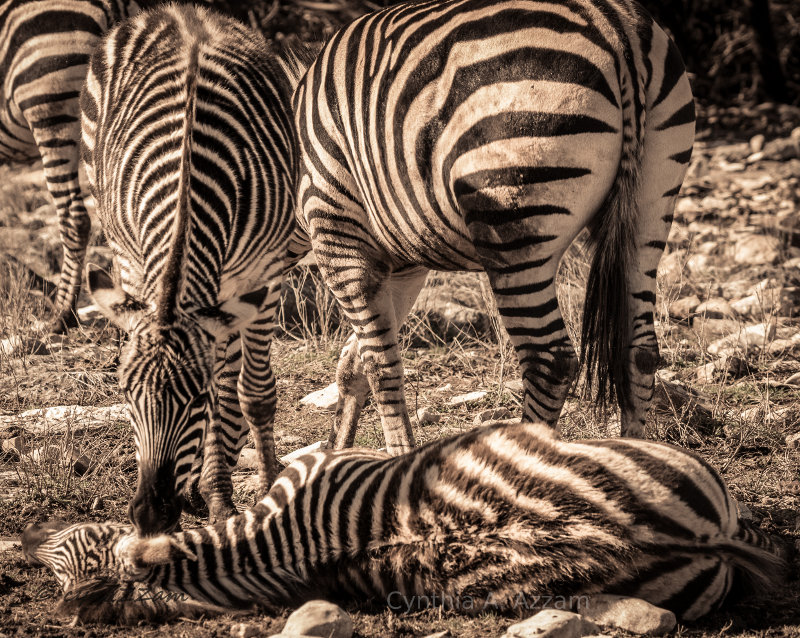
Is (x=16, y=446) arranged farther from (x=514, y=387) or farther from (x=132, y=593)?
(x=514, y=387)

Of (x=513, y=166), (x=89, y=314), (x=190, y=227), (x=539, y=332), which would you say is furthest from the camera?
(x=89, y=314)

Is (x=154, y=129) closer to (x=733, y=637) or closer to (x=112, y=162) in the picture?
(x=112, y=162)

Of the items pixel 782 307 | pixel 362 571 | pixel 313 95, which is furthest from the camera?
pixel 782 307

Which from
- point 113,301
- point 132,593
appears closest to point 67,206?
point 113,301

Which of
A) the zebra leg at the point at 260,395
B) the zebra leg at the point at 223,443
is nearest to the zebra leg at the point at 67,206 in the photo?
the zebra leg at the point at 223,443

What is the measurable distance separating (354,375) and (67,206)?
150 inches

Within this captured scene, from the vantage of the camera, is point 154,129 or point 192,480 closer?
point 192,480

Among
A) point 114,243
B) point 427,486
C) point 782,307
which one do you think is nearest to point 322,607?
point 427,486

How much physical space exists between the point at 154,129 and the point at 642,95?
223 cm

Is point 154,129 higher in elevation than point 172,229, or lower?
higher

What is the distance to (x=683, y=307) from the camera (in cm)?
750

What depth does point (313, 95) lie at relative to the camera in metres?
5.25

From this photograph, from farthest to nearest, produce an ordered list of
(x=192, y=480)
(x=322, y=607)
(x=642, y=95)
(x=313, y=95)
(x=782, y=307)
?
(x=782, y=307), (x=313, y=95), (x=642, y=95), (x=192, y=480), (x=322, y=607)

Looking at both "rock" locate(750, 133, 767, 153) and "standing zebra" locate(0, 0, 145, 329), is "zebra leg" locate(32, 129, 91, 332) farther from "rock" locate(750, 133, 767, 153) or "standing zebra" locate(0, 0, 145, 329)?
"rock" locate(750, 133, 767, 153)
